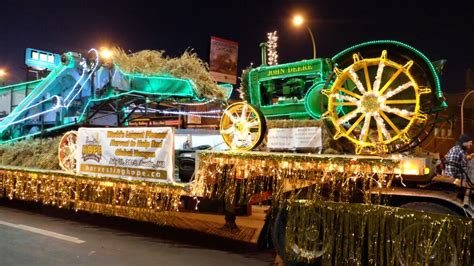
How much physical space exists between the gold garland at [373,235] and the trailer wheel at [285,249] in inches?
0.5

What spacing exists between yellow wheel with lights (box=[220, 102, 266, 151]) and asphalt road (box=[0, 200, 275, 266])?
171 cm

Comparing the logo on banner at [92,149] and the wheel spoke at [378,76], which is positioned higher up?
the wheel spoke at [378,76]

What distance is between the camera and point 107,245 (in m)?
7.11

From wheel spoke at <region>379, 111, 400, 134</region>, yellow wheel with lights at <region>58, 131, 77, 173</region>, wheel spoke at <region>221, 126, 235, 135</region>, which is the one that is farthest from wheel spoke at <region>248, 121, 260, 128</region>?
yellow wheel with lights at <region>58, 131, 77, 173</region>

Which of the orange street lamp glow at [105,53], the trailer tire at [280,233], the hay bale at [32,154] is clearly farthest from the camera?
the orange street lamp glow at [105,53]

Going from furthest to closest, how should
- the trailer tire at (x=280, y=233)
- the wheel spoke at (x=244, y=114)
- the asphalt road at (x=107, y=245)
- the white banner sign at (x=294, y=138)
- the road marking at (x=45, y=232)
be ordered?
the road marking at (x=45, y=232) < the wheel spoke at (x=244, y=114) < the white banner sign at (x=294, y=138) < the asphalt road at (x=107, y=245) < the trailer tire at (x=280, y=233)

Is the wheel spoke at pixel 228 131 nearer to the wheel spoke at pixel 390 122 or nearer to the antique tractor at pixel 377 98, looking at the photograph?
the antique tractor at pixel 377 98

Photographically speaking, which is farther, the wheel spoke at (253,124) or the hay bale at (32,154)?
the hay bale at (32,154)

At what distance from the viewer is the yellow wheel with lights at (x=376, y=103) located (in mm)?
5449

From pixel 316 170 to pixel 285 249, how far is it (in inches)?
42.4

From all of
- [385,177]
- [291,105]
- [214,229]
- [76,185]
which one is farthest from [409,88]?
[76,185]

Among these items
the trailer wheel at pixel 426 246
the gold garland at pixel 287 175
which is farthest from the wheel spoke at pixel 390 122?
the trailer wheel at pixel 426 246

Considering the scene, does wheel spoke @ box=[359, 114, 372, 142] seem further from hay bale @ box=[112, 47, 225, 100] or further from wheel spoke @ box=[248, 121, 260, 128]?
hay bale @ box=[112, 47, 225, 100]

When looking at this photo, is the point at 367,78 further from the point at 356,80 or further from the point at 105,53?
the point at 105,53
